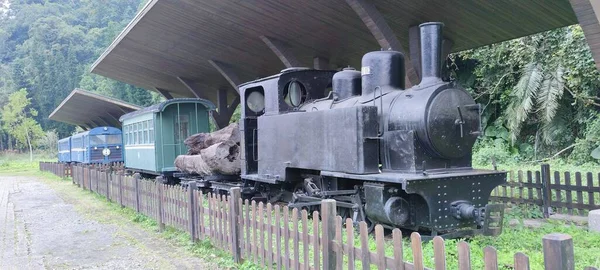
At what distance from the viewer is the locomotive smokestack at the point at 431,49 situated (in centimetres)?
587

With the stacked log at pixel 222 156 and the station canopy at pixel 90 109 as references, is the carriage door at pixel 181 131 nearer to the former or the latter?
the stacked log at pixel 222 156

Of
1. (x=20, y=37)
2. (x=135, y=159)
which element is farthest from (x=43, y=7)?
(x=135, y=159)

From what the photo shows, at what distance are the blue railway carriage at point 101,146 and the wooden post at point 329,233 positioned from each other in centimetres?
2246

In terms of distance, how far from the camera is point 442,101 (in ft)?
19.0

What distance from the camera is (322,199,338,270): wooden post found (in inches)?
144

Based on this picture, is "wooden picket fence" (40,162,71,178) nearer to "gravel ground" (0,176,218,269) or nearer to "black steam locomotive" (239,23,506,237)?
"gravel ground" (0,176,218,269)

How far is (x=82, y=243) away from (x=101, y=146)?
18356 mm

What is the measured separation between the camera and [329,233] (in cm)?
368

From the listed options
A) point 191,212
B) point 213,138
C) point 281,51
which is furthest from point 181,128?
point 191,212

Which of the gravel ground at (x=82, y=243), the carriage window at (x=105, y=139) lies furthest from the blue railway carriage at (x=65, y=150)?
the gravel ground at (x=82, y=243)

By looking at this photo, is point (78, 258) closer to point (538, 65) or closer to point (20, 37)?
point (538, 65)

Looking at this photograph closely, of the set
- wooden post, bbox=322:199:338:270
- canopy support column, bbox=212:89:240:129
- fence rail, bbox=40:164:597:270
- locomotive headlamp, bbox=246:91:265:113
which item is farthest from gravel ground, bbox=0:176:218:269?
canopy support column, bbox=212:89:240:129

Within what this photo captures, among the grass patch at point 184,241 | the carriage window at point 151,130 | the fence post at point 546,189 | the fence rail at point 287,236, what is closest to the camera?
the fence rail at point 287,236

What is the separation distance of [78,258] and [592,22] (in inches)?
271
